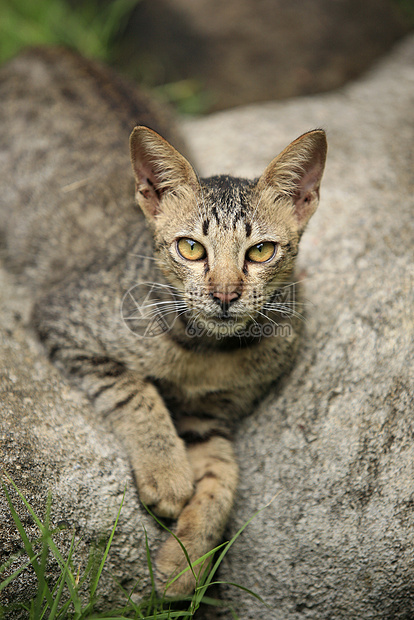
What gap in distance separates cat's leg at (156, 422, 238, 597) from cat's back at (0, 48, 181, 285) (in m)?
1.33

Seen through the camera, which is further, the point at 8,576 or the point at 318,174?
the point at 318,174

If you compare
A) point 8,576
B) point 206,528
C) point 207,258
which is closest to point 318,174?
point 207,258

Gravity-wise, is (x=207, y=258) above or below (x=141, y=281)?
above

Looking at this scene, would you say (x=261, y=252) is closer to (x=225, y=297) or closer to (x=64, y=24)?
(x=225, y=297)

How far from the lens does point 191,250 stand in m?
2.26

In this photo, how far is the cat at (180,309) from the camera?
222 centimetres

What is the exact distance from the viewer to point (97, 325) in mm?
2648

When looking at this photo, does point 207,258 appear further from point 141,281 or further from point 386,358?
point 386,358

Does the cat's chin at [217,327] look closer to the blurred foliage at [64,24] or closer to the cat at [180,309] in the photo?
the cat at [180,309]

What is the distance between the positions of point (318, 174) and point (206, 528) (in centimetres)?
161

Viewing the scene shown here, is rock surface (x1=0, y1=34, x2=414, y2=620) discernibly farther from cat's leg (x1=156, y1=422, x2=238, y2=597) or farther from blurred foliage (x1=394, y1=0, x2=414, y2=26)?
blurred foliage (x1=394, y1=0, x2=414, y2=26)

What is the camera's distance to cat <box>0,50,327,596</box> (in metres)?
2.22

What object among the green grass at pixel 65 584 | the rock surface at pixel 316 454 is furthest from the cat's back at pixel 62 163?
the green grass at pixel 65 584

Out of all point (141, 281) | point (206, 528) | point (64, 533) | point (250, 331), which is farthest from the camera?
point (141, 281)
